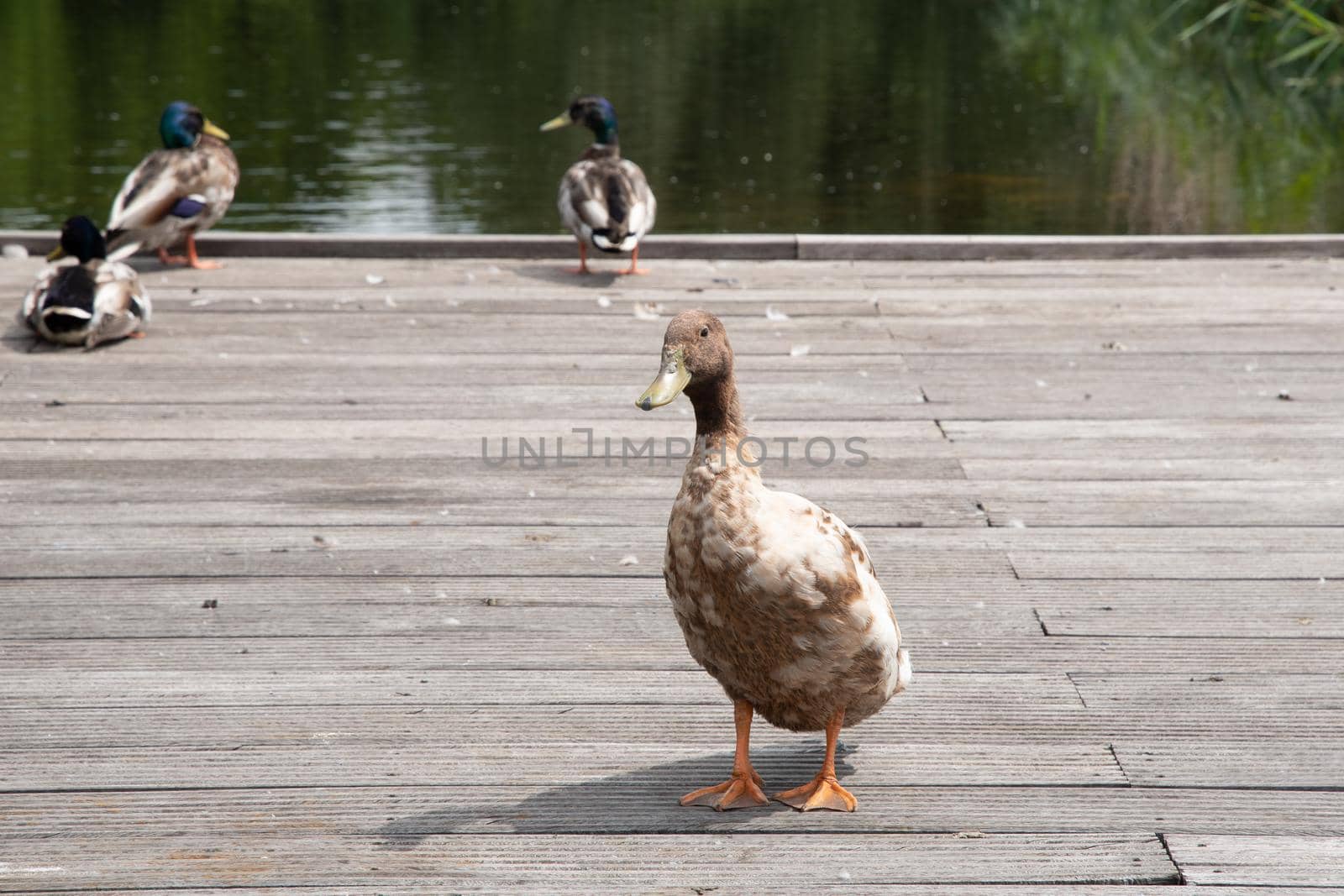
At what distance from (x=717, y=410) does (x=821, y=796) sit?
826mm

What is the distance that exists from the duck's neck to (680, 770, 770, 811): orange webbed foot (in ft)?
2.31

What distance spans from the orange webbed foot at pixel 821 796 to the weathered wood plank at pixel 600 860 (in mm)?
93

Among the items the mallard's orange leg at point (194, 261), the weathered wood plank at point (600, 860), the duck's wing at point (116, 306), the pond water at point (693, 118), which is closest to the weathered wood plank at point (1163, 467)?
the weathered wood plank at point (600, 860)

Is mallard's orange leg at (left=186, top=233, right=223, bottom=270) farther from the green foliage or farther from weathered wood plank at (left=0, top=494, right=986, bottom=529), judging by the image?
the green foliage

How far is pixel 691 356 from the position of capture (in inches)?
118

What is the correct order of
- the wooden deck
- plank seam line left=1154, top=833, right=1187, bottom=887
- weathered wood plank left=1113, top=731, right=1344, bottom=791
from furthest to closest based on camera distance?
weathered wood plank left=1113, top=731, right=1344, bottom=791 → the wooden deck → plank seam line left=1154, top=833, right=1187, bottom=887

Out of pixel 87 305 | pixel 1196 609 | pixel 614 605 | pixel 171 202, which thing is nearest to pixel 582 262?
pixel 171 202

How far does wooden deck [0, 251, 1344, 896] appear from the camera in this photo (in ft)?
9.98

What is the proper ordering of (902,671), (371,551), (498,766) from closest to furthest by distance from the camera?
(902,671) → (498,766) → (371,551)

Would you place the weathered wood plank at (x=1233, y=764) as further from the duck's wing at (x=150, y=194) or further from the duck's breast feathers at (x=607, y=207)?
the duck's wing at (x=150, y=194)

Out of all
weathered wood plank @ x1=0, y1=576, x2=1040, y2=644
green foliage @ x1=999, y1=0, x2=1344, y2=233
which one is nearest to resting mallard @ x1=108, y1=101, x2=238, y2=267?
weathered wood plank @ x1=0, y1=576, x2=1040, y2=644

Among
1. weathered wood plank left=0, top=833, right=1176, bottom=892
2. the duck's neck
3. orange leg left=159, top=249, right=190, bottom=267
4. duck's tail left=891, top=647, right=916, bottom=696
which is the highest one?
the duck's neck

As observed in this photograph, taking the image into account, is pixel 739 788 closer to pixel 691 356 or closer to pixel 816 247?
pixel 691 356

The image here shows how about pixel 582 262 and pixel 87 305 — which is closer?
pixel 87 305
